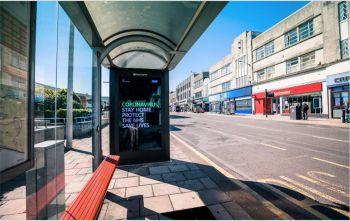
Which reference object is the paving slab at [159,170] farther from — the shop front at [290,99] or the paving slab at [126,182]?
the shop front at [290,99]

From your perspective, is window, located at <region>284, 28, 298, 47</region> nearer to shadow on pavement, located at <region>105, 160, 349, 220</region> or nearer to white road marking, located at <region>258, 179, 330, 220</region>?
white road marking, located at <region>258, 179, 330, 220</region>

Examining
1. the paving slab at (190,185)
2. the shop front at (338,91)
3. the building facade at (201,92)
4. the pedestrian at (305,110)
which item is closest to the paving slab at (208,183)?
the paving slab at (190,185)

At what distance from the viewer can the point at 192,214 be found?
288cm

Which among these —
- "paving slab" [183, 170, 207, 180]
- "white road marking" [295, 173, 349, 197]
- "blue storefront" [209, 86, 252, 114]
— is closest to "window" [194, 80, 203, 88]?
"blue storefront" [209, 86, 252, 114]

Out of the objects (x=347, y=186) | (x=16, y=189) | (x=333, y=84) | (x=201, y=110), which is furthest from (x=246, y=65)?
(x=16, y=189)

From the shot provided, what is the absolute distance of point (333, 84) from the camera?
1897 centimetres

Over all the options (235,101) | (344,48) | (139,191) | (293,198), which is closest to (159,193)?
(139,191)

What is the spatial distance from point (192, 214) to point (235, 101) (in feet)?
126

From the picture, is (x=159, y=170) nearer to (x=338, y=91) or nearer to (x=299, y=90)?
(x=338, y=91)

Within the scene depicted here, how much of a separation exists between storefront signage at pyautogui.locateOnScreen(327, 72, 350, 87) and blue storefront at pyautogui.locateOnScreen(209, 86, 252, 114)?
1433 centimetres

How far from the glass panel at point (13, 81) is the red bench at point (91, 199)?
2.81ft

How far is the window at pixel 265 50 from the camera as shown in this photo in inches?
1122

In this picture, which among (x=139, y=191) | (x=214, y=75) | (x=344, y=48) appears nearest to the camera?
(x=139, y=191)

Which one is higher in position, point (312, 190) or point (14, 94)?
point (14, 94)
